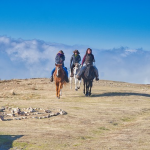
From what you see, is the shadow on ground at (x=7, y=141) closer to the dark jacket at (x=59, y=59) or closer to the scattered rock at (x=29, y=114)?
the scattered rock at (x=29, y=114)

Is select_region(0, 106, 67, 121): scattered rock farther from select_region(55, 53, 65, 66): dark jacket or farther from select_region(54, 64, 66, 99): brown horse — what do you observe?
select_region(55, 53, 65, 66): dark jacket

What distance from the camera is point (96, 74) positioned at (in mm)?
23297

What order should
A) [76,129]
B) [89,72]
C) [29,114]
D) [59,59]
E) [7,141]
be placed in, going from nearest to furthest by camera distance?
[7,141] < [76,129] < [29,114] < [59,59] < [89,72]

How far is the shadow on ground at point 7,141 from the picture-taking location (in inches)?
354

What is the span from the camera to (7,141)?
31.0ft

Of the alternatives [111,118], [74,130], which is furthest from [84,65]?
[74,130]

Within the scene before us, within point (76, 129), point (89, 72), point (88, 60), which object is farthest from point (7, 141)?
point (88, 60)

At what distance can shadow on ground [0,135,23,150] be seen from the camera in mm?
8984

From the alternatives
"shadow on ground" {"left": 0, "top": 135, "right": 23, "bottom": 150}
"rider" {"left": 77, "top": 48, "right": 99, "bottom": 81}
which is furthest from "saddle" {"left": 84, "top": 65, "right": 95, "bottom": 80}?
"shadow on ground" {"left": 0, "top": 135, "right": 23, "bottom": 150}

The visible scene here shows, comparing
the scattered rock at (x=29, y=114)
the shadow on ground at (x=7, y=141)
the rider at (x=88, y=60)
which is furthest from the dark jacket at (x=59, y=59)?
the shadow on ground at (x=7, y=141)

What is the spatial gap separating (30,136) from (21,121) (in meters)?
3.18

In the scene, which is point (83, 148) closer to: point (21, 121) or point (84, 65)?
point (21, 121)

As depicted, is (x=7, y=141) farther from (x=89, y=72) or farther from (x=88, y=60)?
(x=88, y=60)

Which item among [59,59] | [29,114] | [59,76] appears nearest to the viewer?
[29,114]
